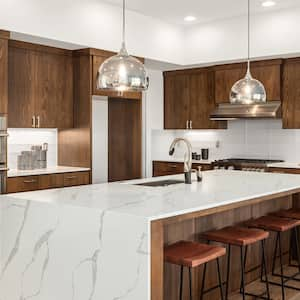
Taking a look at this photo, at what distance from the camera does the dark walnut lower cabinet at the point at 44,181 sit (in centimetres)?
536

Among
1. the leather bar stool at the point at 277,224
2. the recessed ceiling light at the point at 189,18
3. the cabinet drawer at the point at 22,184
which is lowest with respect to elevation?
the leather bar stool at the point at 277,224

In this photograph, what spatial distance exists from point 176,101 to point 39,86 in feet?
9.11

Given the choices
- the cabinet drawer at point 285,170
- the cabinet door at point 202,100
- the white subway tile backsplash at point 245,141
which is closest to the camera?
the cabinet drawer at point 285,170

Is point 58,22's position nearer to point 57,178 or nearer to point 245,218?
point 57,178

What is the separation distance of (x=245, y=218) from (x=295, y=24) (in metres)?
3.14

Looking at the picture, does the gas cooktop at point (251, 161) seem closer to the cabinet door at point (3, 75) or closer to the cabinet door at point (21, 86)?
the cabinet door at point (21, 86)

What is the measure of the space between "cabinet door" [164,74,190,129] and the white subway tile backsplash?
0.37 meters

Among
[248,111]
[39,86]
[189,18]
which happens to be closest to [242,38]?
[189,18]

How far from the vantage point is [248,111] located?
7.01 m

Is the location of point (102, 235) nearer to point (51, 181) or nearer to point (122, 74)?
point (122, 74)

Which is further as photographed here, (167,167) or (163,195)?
(167,167)

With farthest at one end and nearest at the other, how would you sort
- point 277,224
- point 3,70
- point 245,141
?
point 245,141
point 3,70
point 277,224

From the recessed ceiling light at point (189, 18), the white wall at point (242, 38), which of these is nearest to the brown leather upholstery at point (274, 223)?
the white wall at point (242, 38)

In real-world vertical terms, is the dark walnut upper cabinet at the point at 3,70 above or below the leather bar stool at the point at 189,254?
above
